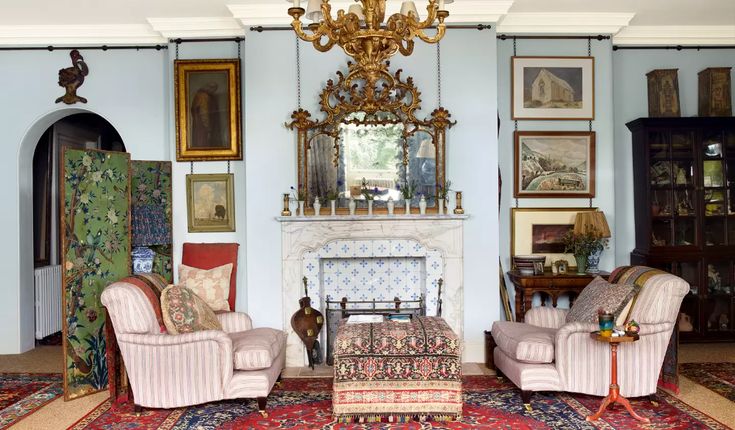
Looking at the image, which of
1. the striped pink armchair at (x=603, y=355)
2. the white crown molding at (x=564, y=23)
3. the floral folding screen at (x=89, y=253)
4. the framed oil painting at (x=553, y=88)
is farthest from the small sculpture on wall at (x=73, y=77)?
the striped pink armchair at (x=603, y=355)

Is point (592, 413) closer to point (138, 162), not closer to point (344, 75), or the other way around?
point (344, 75)

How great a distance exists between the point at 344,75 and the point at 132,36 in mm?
2415

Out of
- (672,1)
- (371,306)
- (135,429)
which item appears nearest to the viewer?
(135,429)

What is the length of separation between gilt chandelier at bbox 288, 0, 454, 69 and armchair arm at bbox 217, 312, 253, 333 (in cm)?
282

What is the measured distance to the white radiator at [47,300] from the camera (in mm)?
6984

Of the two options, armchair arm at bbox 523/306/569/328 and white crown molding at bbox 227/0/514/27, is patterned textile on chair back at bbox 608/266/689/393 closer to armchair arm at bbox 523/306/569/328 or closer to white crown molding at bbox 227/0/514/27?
armchair arm at bbox 523/306/569/328

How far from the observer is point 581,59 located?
6.51 metres

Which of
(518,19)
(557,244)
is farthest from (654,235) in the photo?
(518,19)

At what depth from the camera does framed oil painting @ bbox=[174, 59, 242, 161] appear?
6.46 m

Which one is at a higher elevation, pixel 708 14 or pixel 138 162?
pixel 708 14

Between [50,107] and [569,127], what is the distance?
567 centimetres

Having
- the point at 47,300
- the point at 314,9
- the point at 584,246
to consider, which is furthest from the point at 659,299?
the point at 47,300

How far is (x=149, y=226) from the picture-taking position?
20.3 feet

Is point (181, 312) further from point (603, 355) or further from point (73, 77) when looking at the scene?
point (73, 77)
